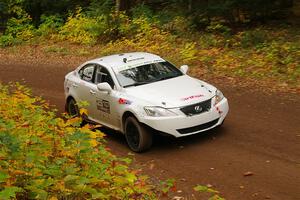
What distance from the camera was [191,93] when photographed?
9.74 m

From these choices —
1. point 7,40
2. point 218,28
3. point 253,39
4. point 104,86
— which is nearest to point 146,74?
point 104,86

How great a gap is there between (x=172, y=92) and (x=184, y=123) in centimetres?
77

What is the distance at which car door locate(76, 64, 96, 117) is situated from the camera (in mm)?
11154

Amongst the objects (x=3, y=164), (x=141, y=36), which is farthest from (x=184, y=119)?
(x=141, y=36)

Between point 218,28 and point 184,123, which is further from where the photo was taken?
point 218,28

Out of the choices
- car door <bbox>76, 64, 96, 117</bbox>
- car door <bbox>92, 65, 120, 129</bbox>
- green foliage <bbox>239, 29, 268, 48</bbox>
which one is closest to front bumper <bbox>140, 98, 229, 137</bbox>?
car door <bbox>92, 65, 120, 129</bbox>

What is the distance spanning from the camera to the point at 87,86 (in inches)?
446

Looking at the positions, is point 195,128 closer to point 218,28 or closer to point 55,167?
point 55,167

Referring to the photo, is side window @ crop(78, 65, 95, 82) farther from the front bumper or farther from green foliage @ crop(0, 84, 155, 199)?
green foliage @ crop(0, 84, 155, 199)

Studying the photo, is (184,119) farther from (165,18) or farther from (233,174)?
(165,18)

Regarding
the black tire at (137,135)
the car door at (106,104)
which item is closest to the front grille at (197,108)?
the black tire at (137,135)

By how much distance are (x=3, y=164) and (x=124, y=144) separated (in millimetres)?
5693

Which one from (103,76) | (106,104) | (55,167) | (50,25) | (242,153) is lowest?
(50,25)

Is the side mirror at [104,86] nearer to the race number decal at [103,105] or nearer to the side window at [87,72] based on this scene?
the race number decal at [103,105]
